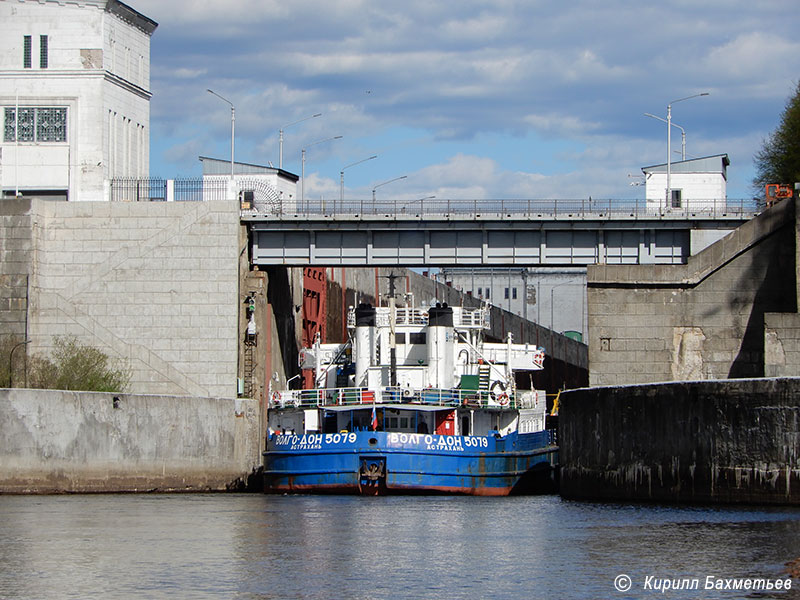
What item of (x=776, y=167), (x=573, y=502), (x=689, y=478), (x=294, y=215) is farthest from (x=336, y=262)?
(x=776, y=167)

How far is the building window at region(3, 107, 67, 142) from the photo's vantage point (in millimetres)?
62156

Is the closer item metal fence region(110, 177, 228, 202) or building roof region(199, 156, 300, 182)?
metal fence region(110, 177, 228, 202)

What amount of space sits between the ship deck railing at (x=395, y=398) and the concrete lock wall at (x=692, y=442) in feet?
24.3

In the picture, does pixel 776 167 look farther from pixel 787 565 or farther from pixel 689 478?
pixel 787 565

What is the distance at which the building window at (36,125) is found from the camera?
204 feet

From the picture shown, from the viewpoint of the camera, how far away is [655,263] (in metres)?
57.9

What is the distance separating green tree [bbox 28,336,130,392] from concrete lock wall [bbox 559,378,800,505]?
66.8 feet

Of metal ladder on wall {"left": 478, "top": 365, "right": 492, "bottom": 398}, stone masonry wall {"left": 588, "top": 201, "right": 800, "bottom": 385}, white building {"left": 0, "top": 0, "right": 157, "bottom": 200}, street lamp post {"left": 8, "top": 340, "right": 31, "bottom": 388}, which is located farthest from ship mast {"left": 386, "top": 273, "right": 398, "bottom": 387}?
white building {"left": 0, "top": 0, "right": 157, "bottom": 200}

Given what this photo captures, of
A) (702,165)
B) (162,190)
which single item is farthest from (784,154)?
(162,190)

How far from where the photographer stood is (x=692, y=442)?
36562mm

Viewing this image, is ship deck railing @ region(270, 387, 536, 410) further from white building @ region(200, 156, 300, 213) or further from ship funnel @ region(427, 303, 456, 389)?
white building @ region(200, 156, 300, 213)

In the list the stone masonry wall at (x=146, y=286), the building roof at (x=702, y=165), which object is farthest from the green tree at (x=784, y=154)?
the stone masonry wall at (x=146, y=286)

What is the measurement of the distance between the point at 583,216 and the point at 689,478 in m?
22.0

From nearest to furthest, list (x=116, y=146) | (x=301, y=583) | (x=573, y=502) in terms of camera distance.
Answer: (x=301, y=583) → (x=573, y=502) → (x=116, y=146)
